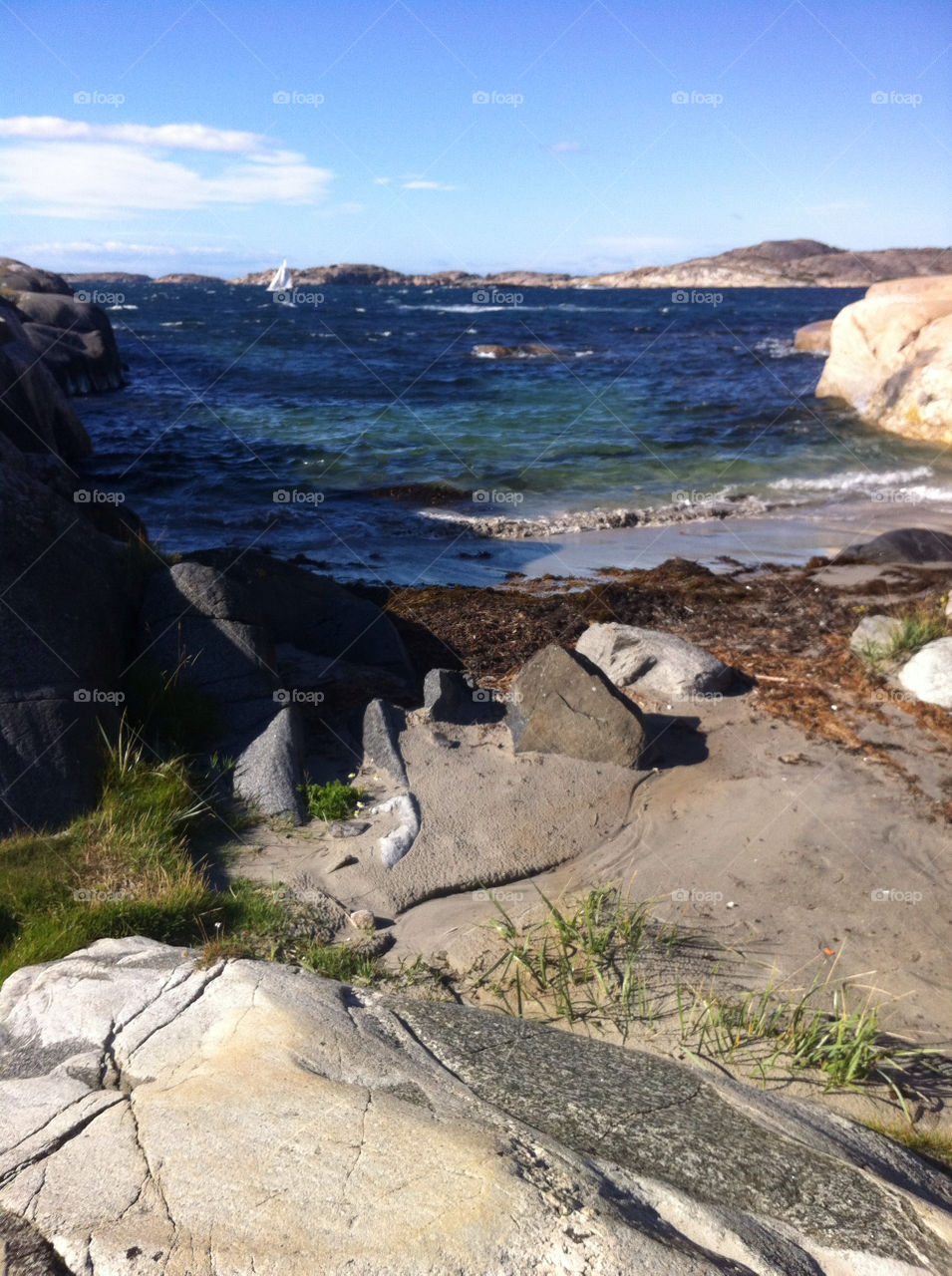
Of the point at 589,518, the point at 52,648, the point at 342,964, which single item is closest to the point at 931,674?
the point at 342,964

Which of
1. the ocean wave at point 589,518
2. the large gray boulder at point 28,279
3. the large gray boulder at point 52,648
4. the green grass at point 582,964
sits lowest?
the green grass at point 582,964

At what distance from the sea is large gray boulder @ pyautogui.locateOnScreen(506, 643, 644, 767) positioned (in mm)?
4578

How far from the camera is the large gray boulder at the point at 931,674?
685 cm

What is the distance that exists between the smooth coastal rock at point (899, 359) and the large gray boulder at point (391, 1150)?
59.7ft

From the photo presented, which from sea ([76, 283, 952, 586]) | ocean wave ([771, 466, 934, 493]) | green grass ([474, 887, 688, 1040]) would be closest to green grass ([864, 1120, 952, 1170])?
green grass ([474, 887, 688, 1040])

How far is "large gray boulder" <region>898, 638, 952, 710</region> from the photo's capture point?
6848mm

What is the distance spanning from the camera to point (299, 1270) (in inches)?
82.7

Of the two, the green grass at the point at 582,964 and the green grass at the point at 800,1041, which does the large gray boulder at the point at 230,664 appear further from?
the green grass at the point at 800,1041

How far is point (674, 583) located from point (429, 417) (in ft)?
46.3

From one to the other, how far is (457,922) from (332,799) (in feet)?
3.78

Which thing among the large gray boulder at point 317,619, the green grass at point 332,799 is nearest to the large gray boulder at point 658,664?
the large gray boulder at point 317,619

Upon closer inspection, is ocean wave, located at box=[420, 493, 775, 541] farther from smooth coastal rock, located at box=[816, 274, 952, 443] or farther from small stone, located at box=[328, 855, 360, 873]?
small stone, located at box=[328, 855, 360, 873]

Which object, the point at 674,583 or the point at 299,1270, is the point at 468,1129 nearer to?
the point at 299,1270

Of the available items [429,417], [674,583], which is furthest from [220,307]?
[674,583]
